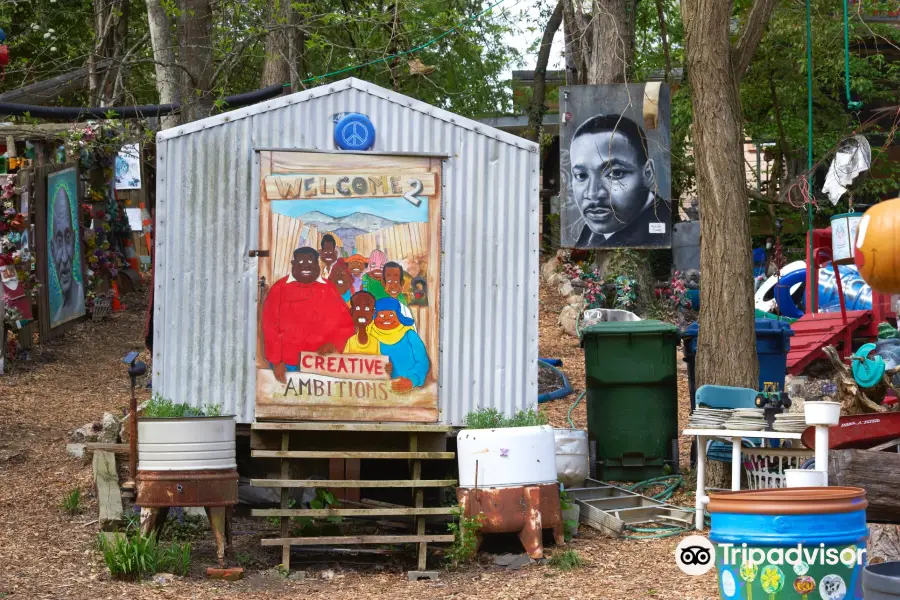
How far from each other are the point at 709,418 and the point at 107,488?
14.4 feet

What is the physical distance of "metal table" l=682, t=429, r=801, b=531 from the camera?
8117 millimetres

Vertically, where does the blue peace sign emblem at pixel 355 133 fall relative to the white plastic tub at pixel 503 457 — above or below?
above

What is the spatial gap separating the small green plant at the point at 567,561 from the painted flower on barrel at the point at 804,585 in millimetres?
3357

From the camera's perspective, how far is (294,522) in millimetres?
8703

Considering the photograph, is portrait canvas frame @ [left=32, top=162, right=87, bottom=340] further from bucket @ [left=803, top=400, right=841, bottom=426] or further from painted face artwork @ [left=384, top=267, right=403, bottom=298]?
bucket @ [left=803, top=400, right=841, bottom=426]

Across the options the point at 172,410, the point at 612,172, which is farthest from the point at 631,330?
the point at 612,172

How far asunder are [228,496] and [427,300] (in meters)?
2.12

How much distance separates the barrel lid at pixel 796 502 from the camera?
4.50 m

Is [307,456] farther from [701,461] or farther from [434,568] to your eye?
[701,461]

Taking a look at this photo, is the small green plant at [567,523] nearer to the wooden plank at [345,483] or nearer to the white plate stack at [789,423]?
the wooden plank at [345,483]

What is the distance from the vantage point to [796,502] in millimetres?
4520

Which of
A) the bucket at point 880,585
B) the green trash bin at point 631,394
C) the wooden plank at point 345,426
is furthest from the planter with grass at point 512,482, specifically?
the bucket at point 880,585

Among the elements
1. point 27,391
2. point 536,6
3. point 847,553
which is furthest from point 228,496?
point 536,6

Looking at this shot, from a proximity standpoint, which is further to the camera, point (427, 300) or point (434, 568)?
point (427, 300)
